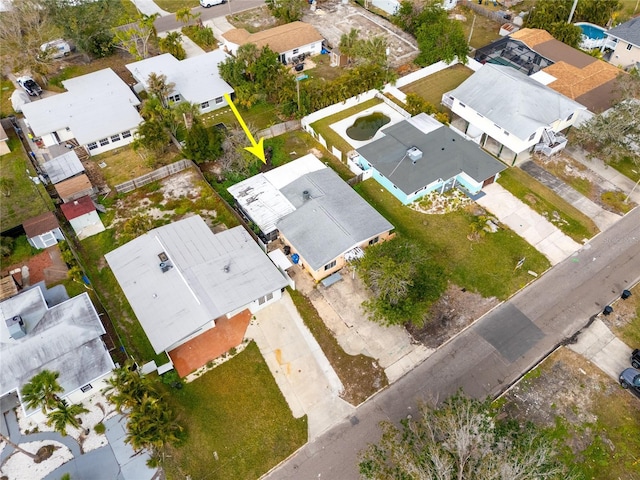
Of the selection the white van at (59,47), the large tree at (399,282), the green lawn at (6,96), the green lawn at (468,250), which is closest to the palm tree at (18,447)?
the large tree at (399,282)

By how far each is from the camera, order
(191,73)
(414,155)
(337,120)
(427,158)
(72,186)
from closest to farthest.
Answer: (72,186)
(414,155)
(427,158)
(337,120)
(191,73)

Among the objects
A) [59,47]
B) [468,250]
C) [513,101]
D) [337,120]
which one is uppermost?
[513,101]

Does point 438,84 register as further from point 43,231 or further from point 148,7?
point 148,7

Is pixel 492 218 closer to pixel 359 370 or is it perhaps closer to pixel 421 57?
pixel 359 370

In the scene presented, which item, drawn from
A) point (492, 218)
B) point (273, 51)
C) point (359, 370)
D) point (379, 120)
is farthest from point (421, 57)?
point (359, 370)

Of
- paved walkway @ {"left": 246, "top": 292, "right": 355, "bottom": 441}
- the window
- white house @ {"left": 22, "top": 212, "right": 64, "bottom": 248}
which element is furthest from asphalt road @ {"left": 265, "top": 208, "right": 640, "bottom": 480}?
white house @ {"left": 22, "top": 212, "right": 64, "bottom": 248}

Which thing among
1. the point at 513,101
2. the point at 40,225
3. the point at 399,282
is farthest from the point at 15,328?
the point at 513,101
